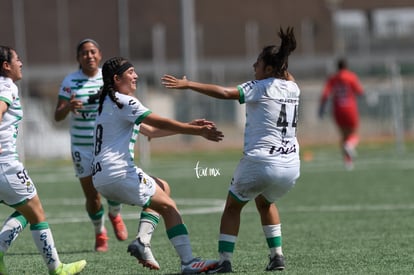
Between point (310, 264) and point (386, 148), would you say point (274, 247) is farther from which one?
point (386, 148)

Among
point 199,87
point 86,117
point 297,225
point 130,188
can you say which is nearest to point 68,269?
point 130,188

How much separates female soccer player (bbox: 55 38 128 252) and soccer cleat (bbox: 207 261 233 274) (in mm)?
2854

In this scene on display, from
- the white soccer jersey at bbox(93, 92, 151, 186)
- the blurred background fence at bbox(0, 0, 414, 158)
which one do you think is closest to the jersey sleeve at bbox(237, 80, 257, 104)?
the white soccer jersey at bbox(93, 92, 151, 186)

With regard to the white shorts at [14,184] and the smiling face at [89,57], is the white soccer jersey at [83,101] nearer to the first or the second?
the smiling face at [89,57]

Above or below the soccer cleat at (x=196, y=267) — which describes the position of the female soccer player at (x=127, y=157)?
above

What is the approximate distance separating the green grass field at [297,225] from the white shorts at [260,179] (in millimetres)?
253

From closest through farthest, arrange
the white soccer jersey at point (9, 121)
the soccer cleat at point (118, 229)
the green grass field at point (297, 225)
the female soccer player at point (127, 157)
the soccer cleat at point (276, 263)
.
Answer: the white soccer jersey at point (9, 121) → the female soccer player at point (127, 157) → the soccer cleat at point (276, 263) → the green grass field at point (297, 225) → the soccer cleat at point (118, 229)

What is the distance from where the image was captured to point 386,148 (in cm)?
2966

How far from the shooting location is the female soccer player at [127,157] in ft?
26.6

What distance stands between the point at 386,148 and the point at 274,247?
21.5m

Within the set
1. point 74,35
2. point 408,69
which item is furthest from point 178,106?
point 74,35

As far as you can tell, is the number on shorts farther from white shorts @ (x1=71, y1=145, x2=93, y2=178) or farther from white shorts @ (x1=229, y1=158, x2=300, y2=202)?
white shorts @ (x1=71, y1=145, x2=93, y2=178)

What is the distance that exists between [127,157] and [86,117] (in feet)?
10.1

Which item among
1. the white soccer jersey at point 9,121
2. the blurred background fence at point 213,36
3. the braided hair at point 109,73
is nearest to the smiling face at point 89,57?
the braided hair at point 109,73
